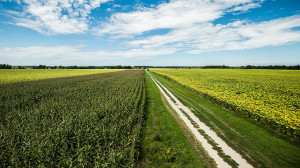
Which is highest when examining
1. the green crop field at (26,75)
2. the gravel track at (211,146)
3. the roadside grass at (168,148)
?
the green crop field at (26,75)

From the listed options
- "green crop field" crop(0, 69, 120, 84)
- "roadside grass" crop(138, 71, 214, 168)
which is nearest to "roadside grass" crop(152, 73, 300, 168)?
"roadside grass" crop(138, 71, 214, 168)

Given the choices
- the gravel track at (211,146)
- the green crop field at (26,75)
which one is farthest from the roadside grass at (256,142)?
the green crop field at (26,75)

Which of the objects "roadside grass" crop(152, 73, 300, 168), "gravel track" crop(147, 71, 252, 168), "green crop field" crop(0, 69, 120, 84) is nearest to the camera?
"gravel track" crop(147, 71, 252, 168)

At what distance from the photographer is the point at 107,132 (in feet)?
22.8

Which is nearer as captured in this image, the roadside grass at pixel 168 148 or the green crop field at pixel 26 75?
the roadside grass at pixel 168 148

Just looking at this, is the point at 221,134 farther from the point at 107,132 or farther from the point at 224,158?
the point at 107,132

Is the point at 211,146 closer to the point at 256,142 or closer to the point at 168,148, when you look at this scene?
the point at 168,148

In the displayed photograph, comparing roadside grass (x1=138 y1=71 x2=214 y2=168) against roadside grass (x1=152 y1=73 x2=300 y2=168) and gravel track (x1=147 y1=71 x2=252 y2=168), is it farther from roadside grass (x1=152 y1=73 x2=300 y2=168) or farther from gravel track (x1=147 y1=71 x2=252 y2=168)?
roadside grass (x1=152 y1=73 x2=300 y2=168)

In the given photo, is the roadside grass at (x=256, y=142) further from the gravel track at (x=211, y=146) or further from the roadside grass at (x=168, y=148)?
the roadside grass at (x=168, y=148)

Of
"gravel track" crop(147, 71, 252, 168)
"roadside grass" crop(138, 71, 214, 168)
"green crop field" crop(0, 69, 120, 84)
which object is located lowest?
"roadside grass" crop(138, 71, 214, 168)

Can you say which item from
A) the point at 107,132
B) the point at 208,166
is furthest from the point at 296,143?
the point at 107,132

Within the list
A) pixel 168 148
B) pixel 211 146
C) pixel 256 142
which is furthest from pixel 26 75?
pixel 256 142

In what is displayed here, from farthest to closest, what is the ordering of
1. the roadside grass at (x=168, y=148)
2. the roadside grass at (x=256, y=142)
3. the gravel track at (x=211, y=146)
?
the roadside grass at (x=256, y=142) < the roadside grass at (x=168, y=148) < the gravel track at (x=211, y=146)

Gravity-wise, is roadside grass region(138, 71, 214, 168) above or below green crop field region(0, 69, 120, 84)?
below
